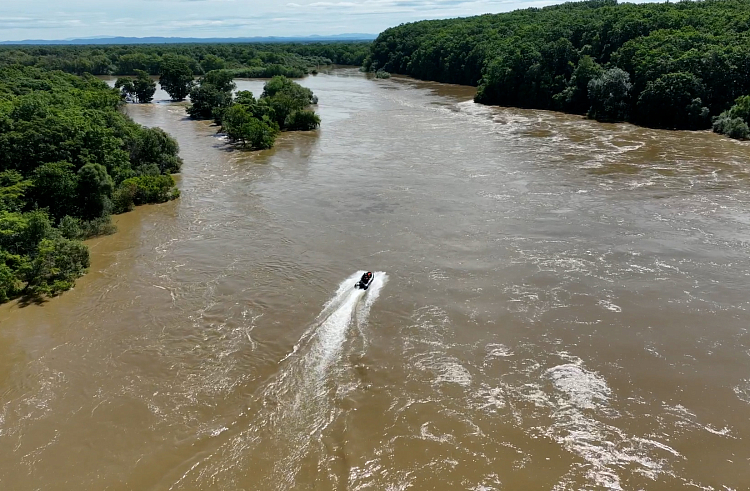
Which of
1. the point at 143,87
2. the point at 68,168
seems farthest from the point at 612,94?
the point at 143,87

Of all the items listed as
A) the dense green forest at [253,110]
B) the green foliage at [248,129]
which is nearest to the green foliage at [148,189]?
the green foliage at [248,129]

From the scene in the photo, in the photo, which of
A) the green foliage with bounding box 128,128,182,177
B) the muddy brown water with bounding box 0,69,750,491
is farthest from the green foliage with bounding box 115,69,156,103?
the muddy brown water with bounding box 0,69,750,491

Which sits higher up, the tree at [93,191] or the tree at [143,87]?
the tree at [143,87]

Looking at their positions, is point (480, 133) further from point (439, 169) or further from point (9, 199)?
point (9, 199)

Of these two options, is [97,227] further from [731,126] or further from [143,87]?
[143,87]

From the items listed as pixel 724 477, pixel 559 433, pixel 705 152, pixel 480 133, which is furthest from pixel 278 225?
pixel 705 152

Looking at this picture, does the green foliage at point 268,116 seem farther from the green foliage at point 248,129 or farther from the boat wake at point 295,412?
the boat wake at point 295,412
